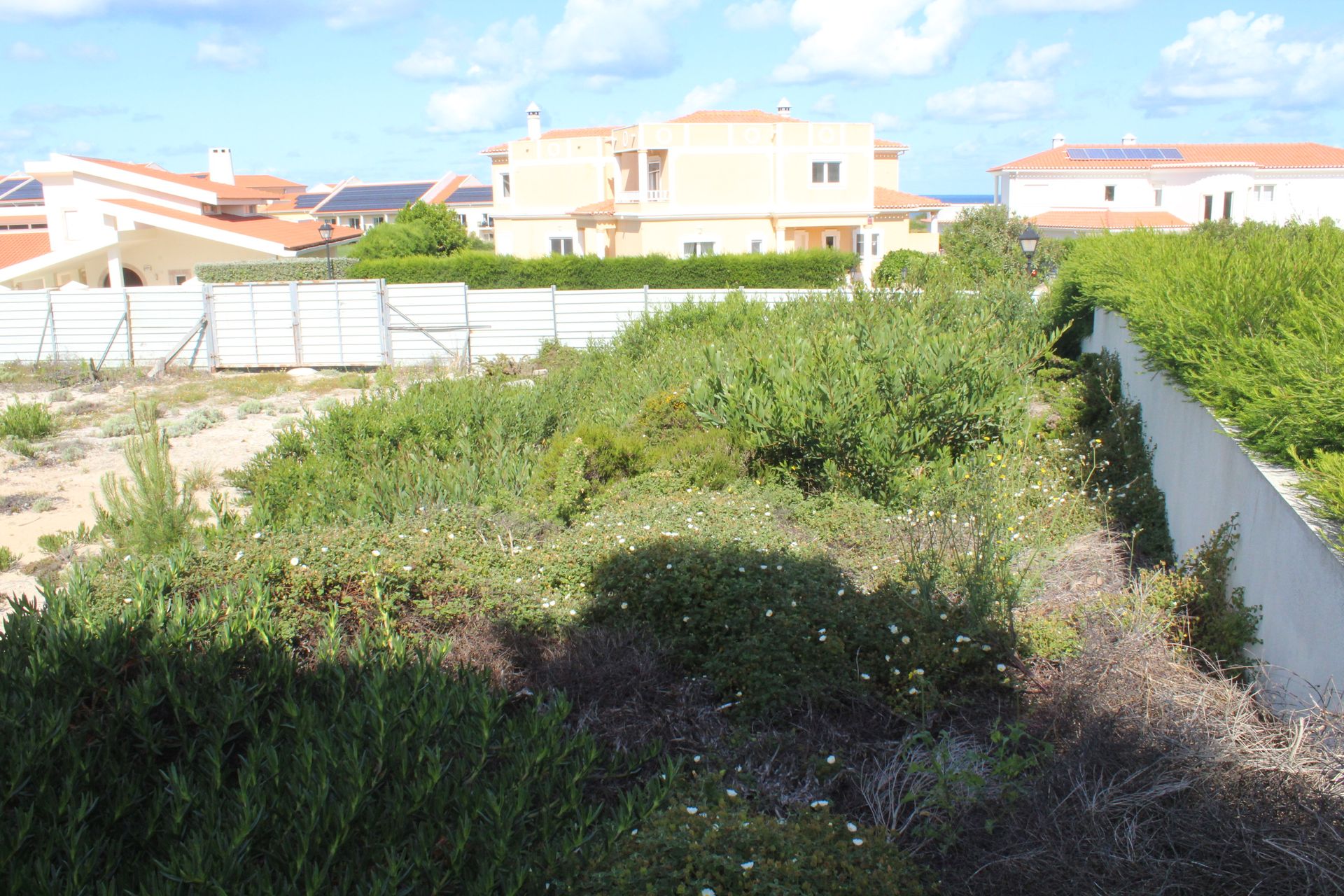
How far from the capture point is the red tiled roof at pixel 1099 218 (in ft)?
156

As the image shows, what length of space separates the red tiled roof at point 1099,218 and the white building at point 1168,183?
3.0 inches

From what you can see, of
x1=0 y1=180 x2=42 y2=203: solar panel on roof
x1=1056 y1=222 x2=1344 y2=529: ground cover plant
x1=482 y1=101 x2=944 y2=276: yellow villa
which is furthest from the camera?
x1=0 y1=180 x2=42 y2=203: solar panel on roof

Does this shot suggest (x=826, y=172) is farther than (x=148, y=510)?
Yes

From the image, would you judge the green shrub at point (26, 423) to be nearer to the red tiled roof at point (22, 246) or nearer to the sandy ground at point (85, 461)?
the sandy ground at point (85, 461)

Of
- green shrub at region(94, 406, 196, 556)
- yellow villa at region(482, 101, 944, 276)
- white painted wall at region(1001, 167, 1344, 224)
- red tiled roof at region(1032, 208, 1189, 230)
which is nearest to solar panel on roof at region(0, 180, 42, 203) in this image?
yellow villa at region(482, 101, 944, 276)

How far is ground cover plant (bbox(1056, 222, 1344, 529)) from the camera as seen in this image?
14.4ft

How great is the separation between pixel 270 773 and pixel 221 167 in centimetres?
4892

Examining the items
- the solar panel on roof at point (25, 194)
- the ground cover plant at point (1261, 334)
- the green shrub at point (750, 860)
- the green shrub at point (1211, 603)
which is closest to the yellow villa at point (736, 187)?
the solar panel on roof at point (25, 194)

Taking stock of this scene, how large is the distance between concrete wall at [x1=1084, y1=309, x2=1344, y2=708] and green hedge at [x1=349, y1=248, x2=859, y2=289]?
21847 mm

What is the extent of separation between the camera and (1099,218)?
49250 mm

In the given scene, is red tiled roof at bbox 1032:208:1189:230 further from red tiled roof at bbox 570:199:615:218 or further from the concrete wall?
the concrete wall

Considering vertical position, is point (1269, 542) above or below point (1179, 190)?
below

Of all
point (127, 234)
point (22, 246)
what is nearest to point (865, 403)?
point (127, 234)

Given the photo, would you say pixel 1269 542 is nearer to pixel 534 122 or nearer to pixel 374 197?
pixel 534 122
